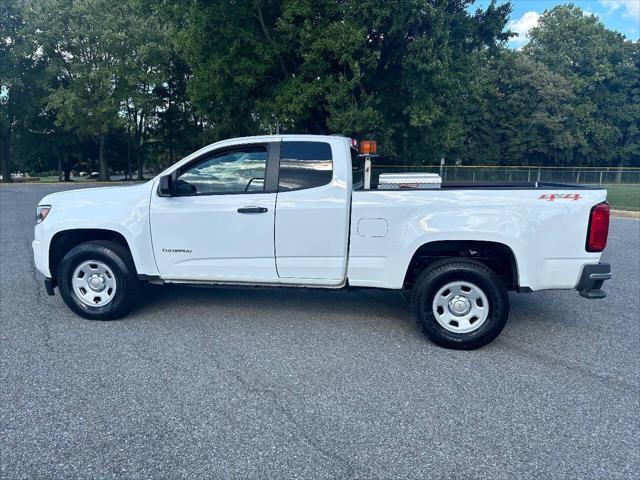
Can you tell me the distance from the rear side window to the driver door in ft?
0.47

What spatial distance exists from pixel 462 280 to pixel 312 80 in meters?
13.1

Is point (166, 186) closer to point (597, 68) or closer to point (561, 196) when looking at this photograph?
point (561, 196)

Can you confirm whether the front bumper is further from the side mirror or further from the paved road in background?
the side mirror

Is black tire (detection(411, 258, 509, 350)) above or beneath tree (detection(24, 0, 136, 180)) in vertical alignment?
beneath

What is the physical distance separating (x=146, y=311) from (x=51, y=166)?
58.5 metres

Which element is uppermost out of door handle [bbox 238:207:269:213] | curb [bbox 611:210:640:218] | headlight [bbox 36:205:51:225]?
door handle [bbox 238:207:269:213]

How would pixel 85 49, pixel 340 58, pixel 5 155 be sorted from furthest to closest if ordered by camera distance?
pixel 5 155
pixel 85 49
pixel 340 58

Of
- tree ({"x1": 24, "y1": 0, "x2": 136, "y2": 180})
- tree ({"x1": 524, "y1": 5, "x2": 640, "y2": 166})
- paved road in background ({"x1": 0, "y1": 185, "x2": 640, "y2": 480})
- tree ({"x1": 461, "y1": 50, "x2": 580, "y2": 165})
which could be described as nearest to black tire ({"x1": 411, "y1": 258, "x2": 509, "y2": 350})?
paved road in background ({"x1": 0, "y1": 185, "x2": 640, "y2": 480})

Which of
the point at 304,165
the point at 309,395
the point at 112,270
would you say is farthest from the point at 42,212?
the point at 309,395

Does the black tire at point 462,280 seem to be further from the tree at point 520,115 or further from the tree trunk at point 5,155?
the tree trunk at point 5,155

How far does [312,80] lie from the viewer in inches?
594

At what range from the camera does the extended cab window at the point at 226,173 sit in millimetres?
4168

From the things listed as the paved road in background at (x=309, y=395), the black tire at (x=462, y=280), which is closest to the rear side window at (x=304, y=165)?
the black tire at (x=462, y=280)

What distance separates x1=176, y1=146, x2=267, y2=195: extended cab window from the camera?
417cm
